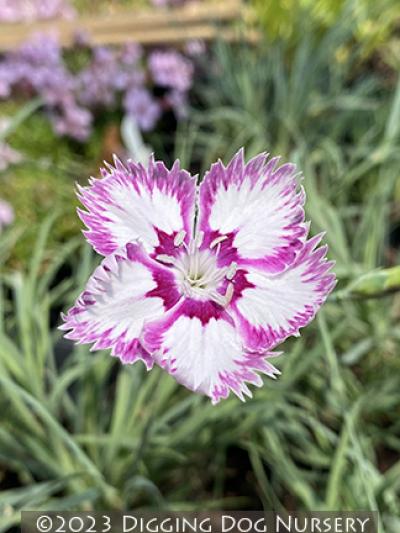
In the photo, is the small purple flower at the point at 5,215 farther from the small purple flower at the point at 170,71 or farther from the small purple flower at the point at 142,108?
the small purple flower at the point at 170,71

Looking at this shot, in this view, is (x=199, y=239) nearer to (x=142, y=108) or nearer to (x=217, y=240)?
(x=217, y=240)

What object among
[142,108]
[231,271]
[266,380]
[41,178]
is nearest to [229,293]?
[231,271]

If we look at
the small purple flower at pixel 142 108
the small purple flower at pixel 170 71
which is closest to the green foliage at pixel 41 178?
the small purple flower at pixel 142 108

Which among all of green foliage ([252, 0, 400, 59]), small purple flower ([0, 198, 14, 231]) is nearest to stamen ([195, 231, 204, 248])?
small purple flower ([0, 198, 14, 231])

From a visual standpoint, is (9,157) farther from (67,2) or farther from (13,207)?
(67,2)

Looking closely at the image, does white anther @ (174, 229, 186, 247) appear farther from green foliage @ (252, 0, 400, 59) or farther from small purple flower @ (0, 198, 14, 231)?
green foliage @ (252, 0, 400, 59)

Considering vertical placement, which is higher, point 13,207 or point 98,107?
point 98,107

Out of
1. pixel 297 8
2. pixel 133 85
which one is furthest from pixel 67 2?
pixel 297 8
